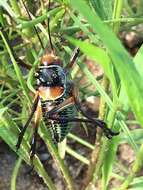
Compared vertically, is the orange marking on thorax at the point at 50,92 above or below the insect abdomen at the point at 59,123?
above

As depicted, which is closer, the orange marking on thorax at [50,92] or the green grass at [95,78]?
the green grass at [95,78]

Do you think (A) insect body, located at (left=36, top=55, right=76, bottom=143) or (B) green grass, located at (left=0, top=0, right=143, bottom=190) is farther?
(A) insect body, located at (left=36, top=55, right=76, bottom=143)

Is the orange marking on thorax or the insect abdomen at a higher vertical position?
the orange marking on thorax

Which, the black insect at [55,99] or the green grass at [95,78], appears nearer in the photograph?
the green grass at [95,78]

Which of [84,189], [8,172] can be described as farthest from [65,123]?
[8,172]

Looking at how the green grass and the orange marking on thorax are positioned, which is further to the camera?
the orange marking on thorax

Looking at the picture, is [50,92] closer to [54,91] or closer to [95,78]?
[54,91]

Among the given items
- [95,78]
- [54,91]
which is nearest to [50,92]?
[54,91]

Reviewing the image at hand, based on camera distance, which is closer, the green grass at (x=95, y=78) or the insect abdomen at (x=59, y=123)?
the green grass at (x=95, y=78)

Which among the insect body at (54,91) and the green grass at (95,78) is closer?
the green grass at (95,78)
